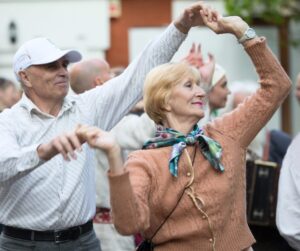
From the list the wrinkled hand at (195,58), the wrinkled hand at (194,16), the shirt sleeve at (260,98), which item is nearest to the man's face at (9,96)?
the wrinkled hand at (195,58)

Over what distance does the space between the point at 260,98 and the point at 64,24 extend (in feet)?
32.1

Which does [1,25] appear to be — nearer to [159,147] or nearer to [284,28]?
[284,28]

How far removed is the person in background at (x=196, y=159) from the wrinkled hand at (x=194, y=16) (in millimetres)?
85

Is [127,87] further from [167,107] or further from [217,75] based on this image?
[217,75]

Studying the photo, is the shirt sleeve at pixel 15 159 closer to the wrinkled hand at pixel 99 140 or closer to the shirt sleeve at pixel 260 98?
the wrinkled hand at pixel 99 140

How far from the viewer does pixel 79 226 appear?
4.30 m

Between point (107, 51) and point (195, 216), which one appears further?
point (107, 51)

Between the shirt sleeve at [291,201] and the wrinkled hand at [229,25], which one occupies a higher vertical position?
the wrinkled hand at [229,25]

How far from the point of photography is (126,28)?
1380 cm

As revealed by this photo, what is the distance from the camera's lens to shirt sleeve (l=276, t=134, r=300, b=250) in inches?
188

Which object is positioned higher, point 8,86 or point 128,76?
point 128,76

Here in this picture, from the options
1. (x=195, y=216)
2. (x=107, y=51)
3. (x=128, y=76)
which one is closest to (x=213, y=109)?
(x=128, y=76)

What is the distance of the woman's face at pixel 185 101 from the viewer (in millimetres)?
3801

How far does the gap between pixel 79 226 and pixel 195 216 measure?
827 millimetres
